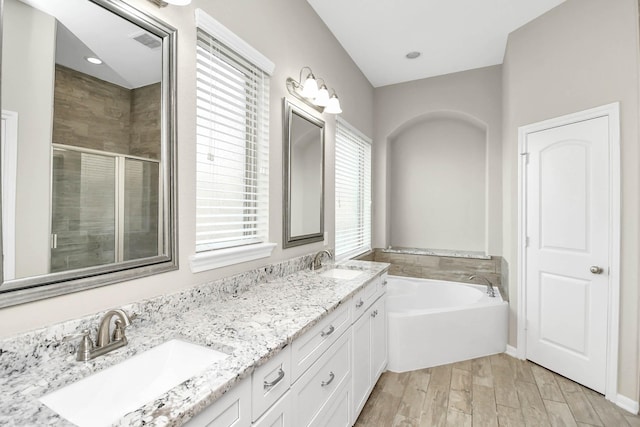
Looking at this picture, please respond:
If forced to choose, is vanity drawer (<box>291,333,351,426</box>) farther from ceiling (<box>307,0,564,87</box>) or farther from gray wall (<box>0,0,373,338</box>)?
ceiling (<box>307,0,564,87</box>)

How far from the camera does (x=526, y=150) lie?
2.76 meters

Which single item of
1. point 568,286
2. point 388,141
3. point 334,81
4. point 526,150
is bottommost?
point 568,286

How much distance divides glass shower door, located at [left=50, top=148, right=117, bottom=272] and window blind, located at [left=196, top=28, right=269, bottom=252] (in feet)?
1.45

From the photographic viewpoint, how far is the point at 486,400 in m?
2.20

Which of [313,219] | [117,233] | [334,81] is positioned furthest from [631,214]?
[117,233]

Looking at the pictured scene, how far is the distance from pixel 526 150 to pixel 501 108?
3.18 feet

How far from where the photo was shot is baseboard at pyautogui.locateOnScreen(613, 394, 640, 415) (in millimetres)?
2051

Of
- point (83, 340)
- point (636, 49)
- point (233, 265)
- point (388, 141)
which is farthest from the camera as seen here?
point (388, 141)

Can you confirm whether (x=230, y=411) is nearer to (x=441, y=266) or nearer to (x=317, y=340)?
(x=317, y=340)

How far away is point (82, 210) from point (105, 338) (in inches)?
16.3

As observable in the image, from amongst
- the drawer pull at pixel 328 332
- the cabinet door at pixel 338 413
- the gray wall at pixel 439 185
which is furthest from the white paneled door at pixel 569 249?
the drawer pull at pixel 328 332

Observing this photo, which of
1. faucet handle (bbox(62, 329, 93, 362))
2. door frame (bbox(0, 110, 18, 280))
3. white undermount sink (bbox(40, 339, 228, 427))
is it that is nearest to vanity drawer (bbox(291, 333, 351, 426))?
white undermount sink (bbox(40, 339, 228, 427))

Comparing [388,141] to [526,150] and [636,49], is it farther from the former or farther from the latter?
[636,49]

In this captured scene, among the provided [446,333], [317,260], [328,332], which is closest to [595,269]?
[446,333]
